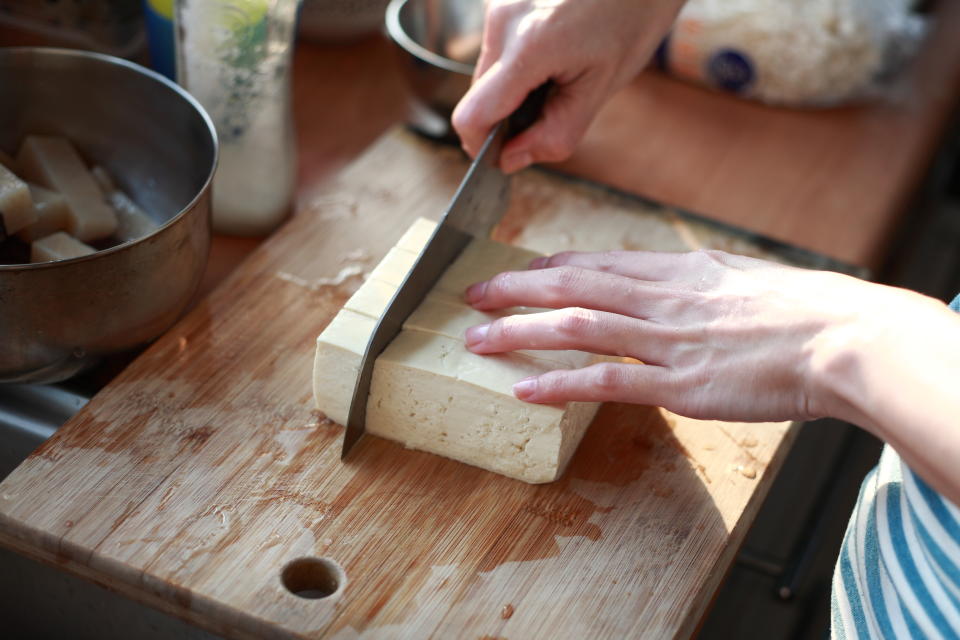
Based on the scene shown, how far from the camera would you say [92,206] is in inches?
50.4

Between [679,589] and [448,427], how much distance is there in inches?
13.3

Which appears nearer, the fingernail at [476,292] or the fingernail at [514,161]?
the fingernail at [476,292]

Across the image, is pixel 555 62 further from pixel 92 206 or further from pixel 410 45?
pixel 92 206

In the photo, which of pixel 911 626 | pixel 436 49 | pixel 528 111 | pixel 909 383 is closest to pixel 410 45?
pixel 436 49

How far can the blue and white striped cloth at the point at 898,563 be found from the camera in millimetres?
875

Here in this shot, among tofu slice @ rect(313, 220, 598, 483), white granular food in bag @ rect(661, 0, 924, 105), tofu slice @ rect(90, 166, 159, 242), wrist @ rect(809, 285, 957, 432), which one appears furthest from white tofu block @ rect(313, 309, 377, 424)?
white granular food in bag @ rect(661, 0, 924, 105)

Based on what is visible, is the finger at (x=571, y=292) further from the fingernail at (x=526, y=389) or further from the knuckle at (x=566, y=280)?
the fingernail at (x=526, y=389)

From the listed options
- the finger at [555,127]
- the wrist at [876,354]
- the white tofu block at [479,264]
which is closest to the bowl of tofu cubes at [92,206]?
the white tofu block at [479,264]

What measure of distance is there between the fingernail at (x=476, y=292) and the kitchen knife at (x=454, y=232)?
0.20 feet

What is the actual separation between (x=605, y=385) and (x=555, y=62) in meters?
0.53

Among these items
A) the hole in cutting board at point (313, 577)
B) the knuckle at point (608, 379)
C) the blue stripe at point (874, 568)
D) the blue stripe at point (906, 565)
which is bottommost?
the hole in cutting board at point (313, 577)

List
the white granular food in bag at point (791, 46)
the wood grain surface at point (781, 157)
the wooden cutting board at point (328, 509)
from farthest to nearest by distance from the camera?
1. the white granular food in bag at point (791, 46)
2. the wood grain surface at point (781, 157)
3. the wooden cutting board at point (328, 509)

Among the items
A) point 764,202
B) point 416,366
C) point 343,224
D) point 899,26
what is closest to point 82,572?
point 416,366

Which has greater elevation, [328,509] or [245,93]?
[245,93]
